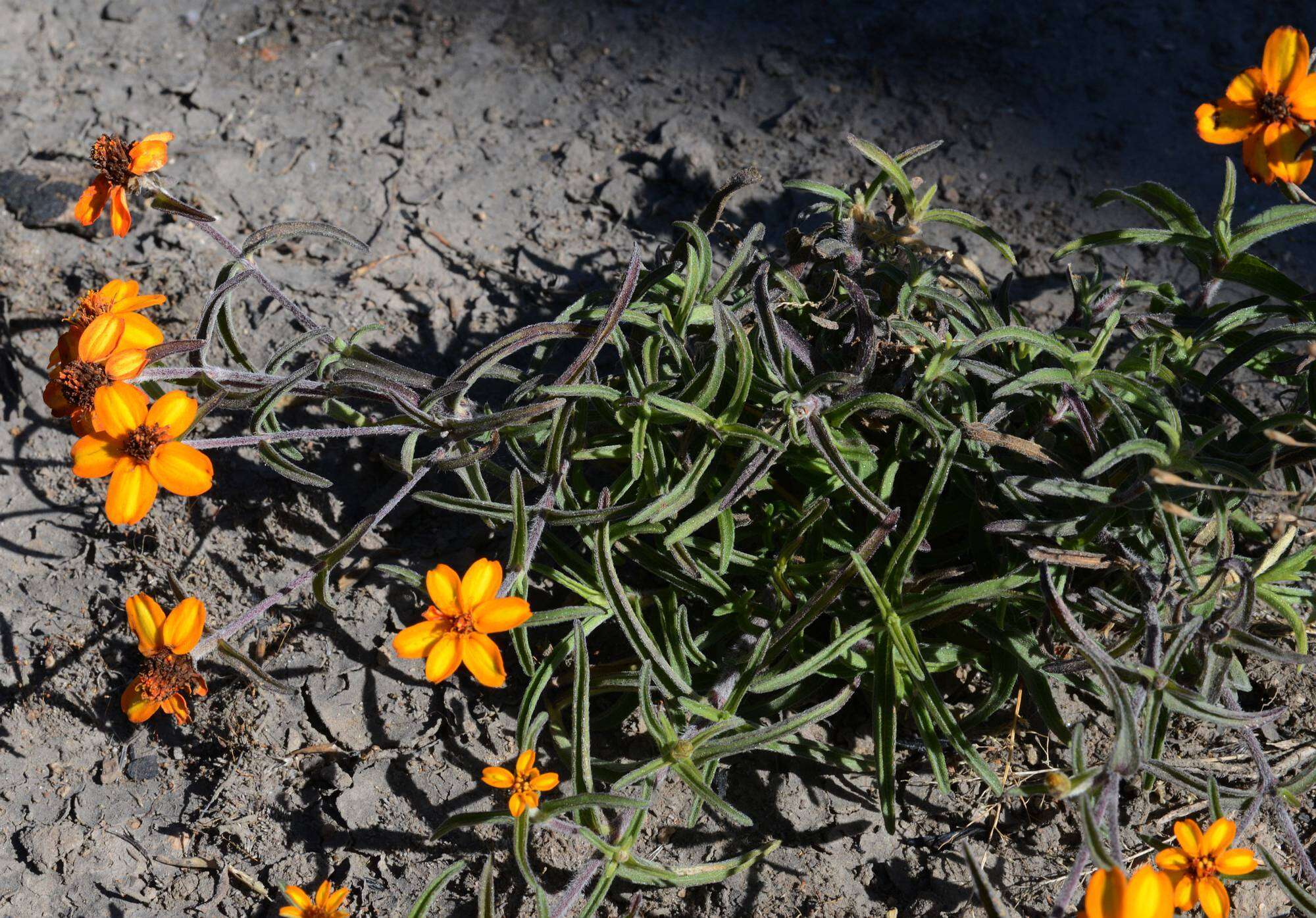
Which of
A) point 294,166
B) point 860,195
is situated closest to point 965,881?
point 860,195

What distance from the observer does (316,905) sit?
Answer: 5.50 feet

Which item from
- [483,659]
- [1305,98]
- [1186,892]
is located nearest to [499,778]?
[483,659]

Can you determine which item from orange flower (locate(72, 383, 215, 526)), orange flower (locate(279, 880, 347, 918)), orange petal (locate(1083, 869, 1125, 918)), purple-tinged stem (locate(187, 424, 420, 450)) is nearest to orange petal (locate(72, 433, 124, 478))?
orange flower (locate(72, 383, 215, 526))

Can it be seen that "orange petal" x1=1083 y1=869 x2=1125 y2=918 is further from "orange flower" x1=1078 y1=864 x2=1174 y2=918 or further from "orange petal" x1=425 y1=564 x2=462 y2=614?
"orange petal" x1=425 y1=564 x2=462 y2=614

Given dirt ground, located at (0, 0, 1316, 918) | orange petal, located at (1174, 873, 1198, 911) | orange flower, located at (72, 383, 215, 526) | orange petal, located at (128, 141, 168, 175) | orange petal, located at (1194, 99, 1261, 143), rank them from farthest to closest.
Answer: dirt ground, located at (0, 0, 1316, 918) < orange petal, located at (128, 141, 168, 175) < orange petal, located at (1194, 99, 1261, 143) < orange flower, located at (72, 383, 215, 526) < orange petal, located at (1174, 873, 1198, 911)

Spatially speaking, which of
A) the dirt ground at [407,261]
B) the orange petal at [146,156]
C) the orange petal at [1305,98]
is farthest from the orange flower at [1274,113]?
the orange petal at [146,156]

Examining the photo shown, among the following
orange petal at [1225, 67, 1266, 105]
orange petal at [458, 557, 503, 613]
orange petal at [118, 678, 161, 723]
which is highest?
orange petal at [1225, 67, 1266, 105]

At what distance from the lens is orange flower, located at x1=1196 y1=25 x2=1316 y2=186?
1689mm

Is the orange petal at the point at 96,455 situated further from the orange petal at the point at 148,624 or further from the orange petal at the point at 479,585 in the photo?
the orange petal at the point at 479,585

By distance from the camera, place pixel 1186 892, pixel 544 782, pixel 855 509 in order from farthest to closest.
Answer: pixel 855 509, pixel 544 782, pixel 1186 892

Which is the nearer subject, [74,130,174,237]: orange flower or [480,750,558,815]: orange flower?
[480,750,558,815]: orange flower

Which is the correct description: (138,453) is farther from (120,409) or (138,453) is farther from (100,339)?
(100,339)

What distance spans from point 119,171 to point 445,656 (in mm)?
1163

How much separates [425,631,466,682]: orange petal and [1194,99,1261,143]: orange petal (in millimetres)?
1611
